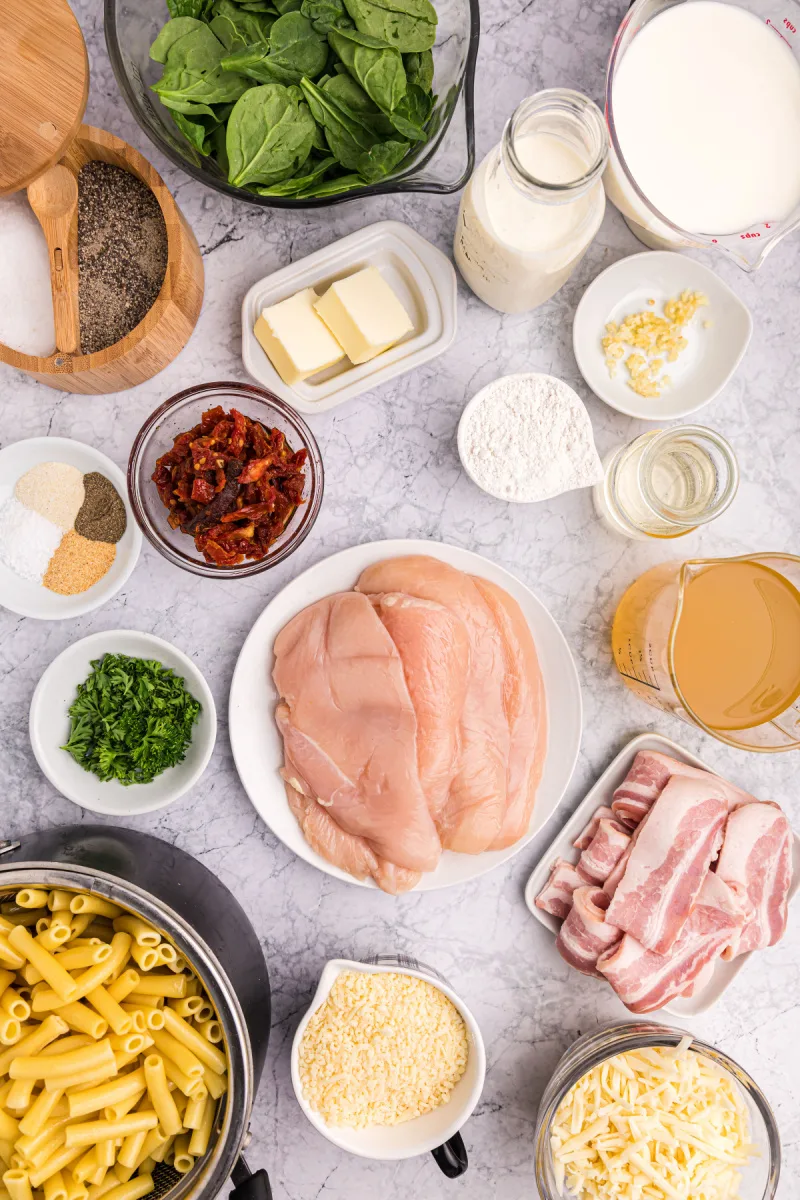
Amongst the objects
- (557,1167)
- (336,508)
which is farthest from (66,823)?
(557,1167)

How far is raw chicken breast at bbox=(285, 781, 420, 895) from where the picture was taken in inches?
61.9

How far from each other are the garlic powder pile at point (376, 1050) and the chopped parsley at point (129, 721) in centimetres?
53

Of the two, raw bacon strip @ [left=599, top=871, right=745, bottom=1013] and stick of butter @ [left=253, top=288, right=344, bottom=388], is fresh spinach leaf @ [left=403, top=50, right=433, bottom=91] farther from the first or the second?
raw bacon strip @ [left=599, top=871, right=745, bottom=1013]

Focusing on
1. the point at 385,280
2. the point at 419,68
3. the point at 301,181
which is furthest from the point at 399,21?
the point at 385,280

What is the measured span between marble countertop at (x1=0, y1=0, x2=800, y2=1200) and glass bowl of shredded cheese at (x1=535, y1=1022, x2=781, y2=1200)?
178 millimetres

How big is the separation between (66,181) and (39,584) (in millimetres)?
703

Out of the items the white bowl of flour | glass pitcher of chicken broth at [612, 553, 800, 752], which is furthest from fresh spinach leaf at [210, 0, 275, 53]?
glass pitcher of chicken broth at [612, 553, 800, 752]

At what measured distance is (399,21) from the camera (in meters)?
1.32

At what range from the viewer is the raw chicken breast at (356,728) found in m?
1.53

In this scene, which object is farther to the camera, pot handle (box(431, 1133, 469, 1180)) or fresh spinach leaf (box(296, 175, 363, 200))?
pot handle (box(431, 1133, 469, 1180))

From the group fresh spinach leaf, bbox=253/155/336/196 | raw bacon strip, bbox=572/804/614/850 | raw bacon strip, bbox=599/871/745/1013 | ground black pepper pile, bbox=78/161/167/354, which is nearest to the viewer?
fresh spinach leaf, bbox=253/155/336/196

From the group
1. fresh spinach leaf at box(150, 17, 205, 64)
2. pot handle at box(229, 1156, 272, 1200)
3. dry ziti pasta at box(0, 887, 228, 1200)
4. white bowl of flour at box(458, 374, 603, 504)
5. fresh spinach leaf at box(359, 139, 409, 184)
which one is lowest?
pot handle at box(229, 1156, 272, 1200)

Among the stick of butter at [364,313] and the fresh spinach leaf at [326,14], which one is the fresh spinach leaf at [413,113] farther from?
the stick of butter at [364,313]

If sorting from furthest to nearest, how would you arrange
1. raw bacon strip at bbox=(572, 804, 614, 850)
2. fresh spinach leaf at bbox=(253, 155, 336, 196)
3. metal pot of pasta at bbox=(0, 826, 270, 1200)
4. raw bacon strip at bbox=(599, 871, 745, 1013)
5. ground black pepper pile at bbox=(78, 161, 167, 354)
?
raw bacon strip at bbox=(572, 804, 614, 850), raw bacon strip at bbox=(599, 871, 745, 1013), ground black pepper pile at bbox=(78, 161, 167, 354), fresh spinach leaf at bbox=(253, 155, 336, 196), metal pot of pasta at bbox=(0, 826, 270, 1200)
